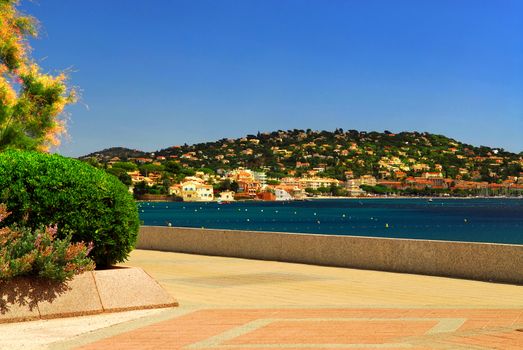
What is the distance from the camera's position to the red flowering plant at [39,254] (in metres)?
10.2

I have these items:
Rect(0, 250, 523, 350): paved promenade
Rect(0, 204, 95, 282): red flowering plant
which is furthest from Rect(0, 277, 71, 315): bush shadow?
A: Rect(0, 250, 523, 350): paved promenade

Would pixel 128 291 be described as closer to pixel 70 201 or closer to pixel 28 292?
pixel 28 292

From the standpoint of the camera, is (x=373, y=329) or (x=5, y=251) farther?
(x=5, y=251)

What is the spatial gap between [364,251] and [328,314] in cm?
754

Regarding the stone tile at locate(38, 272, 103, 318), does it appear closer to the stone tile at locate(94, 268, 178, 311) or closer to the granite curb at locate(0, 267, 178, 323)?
the granite curb at locate(0, 267, 178, 323)

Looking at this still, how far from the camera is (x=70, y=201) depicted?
11352 millimetres

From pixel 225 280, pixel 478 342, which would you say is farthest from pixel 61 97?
pixel 478 342

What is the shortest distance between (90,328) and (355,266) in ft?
31.4

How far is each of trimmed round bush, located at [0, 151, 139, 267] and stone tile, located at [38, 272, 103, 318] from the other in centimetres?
82

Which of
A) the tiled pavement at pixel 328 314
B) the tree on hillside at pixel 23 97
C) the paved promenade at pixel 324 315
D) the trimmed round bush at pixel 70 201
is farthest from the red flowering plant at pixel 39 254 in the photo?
the tree on hillside at pixel 23 97

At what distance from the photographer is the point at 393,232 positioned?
345 ft

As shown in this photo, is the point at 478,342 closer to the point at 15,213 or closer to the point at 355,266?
the point at 15,213

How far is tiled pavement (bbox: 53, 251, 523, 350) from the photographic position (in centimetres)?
831

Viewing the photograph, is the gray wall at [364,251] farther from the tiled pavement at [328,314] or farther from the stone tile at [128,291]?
the stone tile at [128,291]
